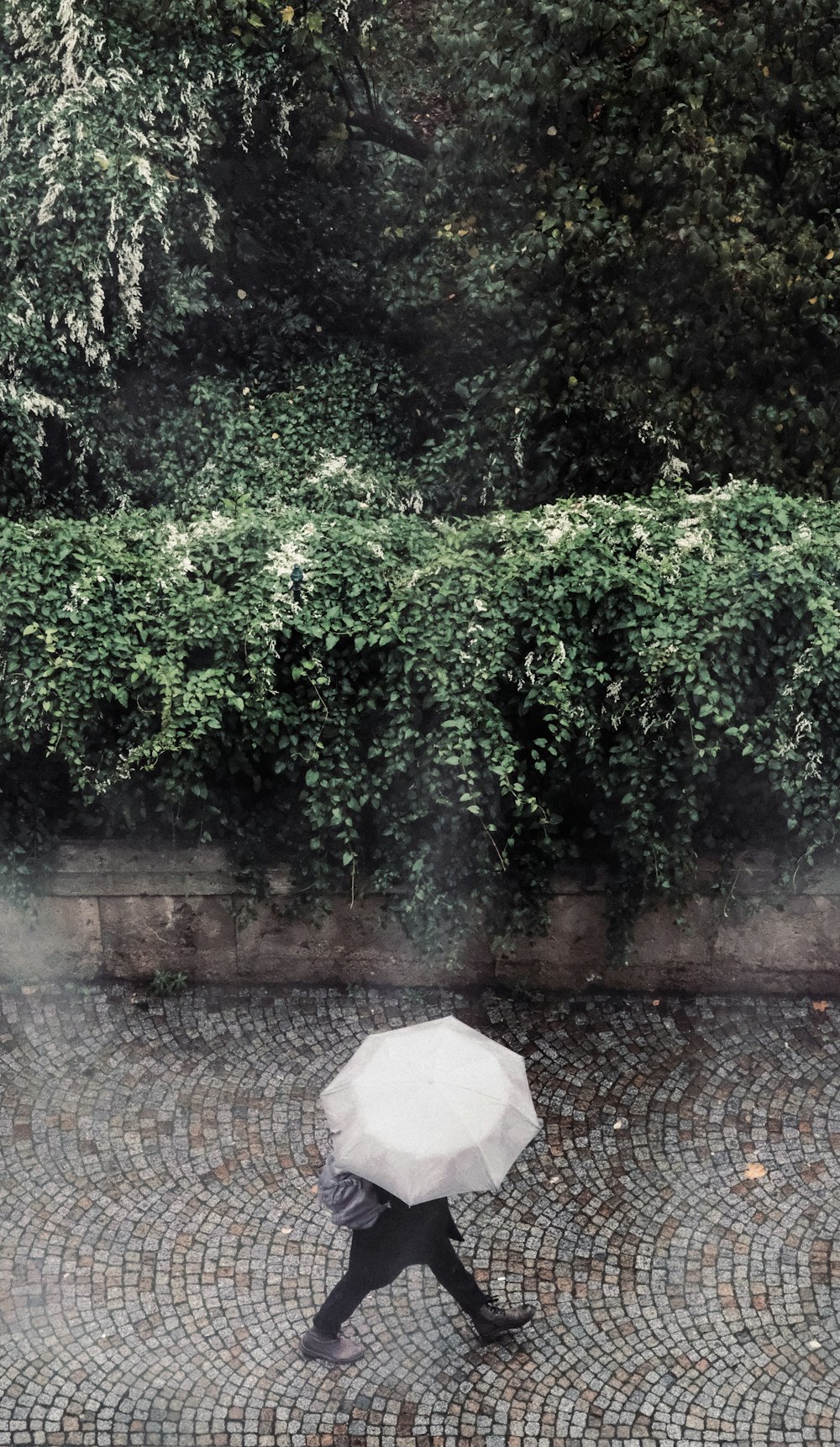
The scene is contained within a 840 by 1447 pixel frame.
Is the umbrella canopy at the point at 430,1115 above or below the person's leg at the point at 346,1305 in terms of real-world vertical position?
above

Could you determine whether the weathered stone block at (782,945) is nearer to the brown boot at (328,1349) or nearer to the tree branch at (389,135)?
the brown boot at (328,1349)

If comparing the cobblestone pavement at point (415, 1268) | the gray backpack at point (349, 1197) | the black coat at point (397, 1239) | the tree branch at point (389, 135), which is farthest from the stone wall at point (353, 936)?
the tree branch at point (389, 135)

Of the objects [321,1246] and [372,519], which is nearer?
[321,1246]

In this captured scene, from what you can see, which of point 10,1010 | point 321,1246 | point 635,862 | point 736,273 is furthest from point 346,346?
point 321,1246

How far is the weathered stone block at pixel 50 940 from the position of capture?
7367mm

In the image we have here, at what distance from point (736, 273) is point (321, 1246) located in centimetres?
592

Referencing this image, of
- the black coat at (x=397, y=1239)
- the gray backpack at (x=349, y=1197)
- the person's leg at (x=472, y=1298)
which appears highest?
the gray backpack at (x=349, y=1197)

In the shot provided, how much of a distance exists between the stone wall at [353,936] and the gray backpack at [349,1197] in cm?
228

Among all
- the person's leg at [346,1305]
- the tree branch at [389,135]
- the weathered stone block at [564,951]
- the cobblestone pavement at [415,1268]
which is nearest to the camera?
the person's leg at [346,1305]

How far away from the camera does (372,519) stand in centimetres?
746

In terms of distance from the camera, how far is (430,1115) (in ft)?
15.9

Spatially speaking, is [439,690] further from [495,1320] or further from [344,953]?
[495,1320]

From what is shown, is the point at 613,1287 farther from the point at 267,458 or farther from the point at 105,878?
the point at 267,458

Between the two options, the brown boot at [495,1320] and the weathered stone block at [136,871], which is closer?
the brown boot at [495,1320]
